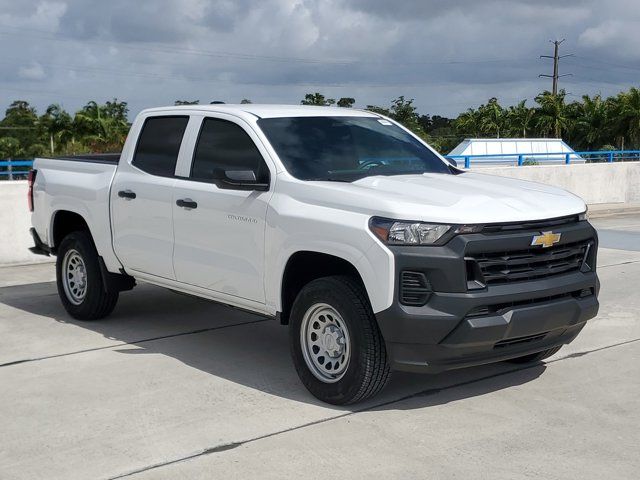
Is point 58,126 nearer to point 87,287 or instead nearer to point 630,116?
point 630,116

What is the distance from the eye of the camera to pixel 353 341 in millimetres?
5398

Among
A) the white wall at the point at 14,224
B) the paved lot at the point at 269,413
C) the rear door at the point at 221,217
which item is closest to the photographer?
the paved lot at the point at 269,413

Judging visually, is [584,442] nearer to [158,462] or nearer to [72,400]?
[158,462]

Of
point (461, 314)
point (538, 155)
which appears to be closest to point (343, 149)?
point (461, 314)

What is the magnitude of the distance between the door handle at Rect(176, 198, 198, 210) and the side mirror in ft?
1.75

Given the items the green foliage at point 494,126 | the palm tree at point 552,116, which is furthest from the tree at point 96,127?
the palm tree at point 552,116

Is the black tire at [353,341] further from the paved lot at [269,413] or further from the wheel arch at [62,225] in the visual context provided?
the wheel arch at [62,225]

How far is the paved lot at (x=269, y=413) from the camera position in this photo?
4.70 m

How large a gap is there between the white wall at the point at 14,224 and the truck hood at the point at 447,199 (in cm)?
712

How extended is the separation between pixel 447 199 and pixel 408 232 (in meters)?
0.41

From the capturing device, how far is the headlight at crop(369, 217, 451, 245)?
5180 mm

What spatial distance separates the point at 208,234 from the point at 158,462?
7.04 feet

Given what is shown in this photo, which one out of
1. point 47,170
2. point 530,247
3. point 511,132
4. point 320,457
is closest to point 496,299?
point 530,247

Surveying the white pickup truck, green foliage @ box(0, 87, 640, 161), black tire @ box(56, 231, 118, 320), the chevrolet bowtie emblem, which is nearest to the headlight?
the white pickup truck
